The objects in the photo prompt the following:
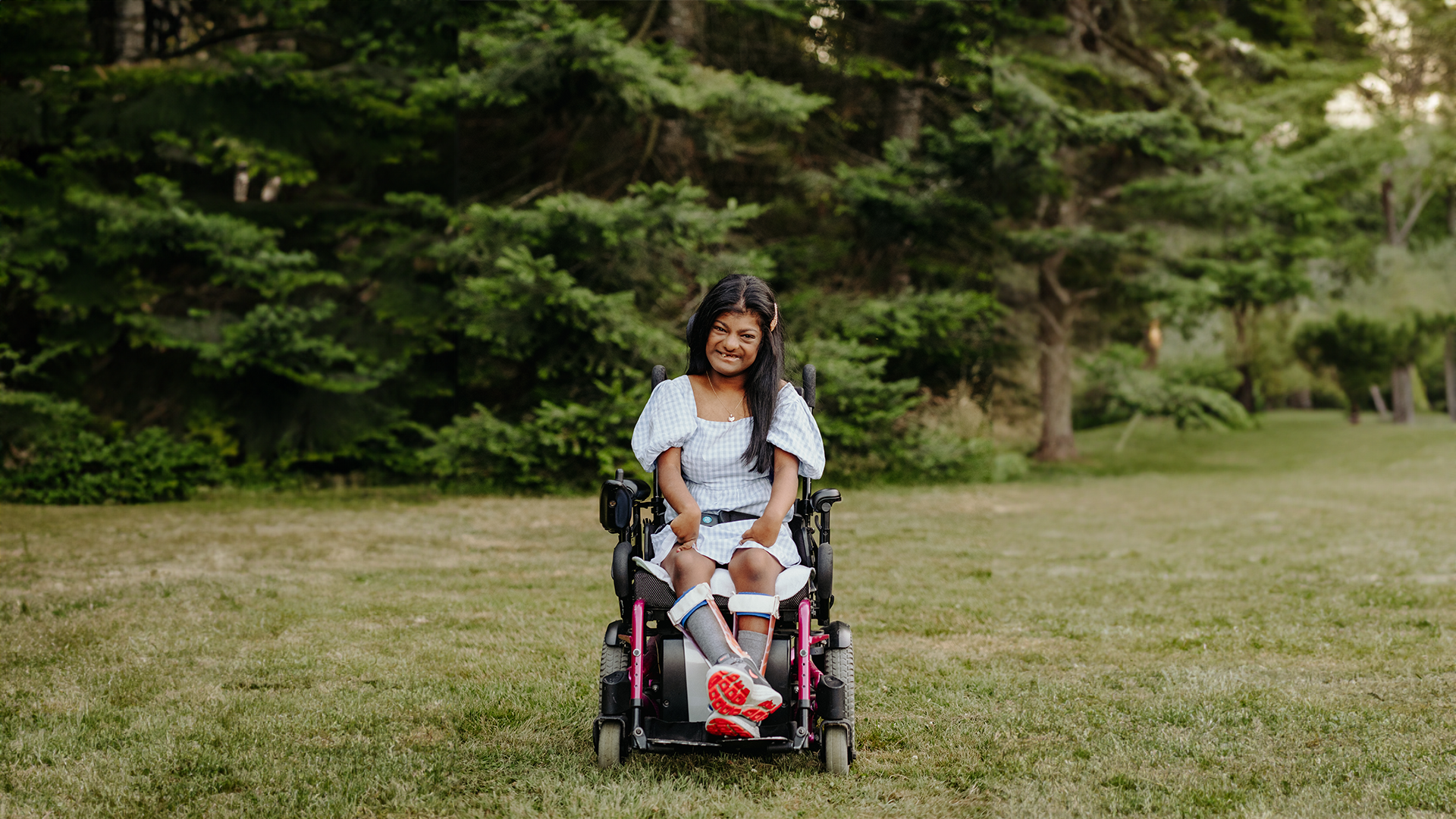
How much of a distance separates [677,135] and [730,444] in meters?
8.62

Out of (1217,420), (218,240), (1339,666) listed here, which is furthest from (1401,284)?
(218,240)

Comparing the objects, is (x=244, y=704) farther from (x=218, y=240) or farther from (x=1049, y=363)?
(x=1049, y=363)

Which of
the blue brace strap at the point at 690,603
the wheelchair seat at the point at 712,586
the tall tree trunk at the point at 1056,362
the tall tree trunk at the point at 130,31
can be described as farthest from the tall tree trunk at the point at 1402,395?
the tall tree trunk at the point at 130,31

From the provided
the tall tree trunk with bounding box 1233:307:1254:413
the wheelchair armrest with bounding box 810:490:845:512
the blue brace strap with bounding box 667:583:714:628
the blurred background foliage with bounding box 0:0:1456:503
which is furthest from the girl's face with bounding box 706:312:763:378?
the tall tree trunk with bounding box 1233:307:1254:413

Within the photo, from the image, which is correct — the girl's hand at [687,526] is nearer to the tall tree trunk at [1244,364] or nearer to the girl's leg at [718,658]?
the girl's leg at [718,658]

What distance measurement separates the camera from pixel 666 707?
8.93 ft

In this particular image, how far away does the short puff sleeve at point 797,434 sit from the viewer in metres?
2.88

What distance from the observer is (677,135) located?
1109cm

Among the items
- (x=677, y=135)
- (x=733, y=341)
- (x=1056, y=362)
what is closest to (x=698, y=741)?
(x=733, y=341)

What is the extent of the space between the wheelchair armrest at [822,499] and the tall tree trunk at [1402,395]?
12.8 m

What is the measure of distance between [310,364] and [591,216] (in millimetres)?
3065

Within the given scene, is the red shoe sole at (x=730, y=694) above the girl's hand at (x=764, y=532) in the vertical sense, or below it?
below

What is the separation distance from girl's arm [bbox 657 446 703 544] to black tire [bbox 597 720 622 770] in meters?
0.47

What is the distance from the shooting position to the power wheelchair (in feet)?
8.77
